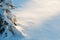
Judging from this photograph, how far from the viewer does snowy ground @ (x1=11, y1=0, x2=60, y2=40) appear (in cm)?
388

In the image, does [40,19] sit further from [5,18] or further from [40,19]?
[5,18]

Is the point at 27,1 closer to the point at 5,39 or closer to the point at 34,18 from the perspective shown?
the point at 34,18

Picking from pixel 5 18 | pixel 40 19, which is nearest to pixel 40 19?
pixel 40 19

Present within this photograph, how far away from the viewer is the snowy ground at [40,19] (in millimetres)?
3883

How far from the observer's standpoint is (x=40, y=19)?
4445 mm

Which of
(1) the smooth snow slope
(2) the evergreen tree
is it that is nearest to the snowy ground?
(1) the smooth snow slope

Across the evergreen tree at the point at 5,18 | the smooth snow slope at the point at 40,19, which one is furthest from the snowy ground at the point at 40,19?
the evergreen tree at the point at 5,18

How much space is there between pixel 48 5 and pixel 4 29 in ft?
6.94

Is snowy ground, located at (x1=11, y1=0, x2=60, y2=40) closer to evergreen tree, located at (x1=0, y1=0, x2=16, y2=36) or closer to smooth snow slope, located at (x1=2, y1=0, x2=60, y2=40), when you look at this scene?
smooth snow slope, located at (x1=2, y1=0, x2=60, y2=40)

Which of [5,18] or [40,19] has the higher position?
[5,18]

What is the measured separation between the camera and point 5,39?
3533 millimetres

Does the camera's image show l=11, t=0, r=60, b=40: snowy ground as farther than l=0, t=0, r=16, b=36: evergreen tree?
Yes

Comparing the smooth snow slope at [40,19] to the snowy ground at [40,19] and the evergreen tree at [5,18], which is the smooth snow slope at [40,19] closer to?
the snowy ground at [40,19]

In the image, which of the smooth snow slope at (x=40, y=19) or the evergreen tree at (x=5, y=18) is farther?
the smooth snow slope at (x=40, y=19)
